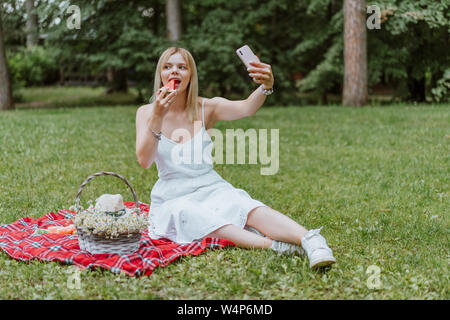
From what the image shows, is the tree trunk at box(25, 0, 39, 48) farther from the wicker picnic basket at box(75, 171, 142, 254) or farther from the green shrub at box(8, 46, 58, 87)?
the wicker picnic basket at box(75, 171, 142, 254)

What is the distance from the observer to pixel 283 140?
8.90m

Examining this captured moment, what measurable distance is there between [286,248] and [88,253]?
137 cm

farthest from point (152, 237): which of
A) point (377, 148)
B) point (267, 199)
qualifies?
point (377, 148)

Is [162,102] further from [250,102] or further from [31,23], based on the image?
[31,23]

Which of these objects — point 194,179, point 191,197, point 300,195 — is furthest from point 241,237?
point 300,195

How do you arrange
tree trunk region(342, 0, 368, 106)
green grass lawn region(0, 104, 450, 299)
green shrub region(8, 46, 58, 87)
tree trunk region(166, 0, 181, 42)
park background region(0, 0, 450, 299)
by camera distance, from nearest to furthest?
1. green grass lawn region(0, 104, 450, 299)
2. park background region(0, 0, 450, 299)
3. tree trunk region(342, 0, 368, 106)
4. tree trunk region(166, 0, 181, 42)
5. green shrub region(8, 46, 58, 87)

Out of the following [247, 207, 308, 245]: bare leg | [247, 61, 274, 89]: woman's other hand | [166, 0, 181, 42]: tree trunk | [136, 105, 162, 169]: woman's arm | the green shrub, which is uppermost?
[166, 0, 181, 42]: tree trunk

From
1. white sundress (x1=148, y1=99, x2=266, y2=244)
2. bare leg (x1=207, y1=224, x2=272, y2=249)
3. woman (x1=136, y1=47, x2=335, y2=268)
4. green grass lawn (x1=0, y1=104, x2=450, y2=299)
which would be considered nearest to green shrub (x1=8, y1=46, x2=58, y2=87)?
green grass lawn (x1=0, y1=104, x2=450, y2=299)

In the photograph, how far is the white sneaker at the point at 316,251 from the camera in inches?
128

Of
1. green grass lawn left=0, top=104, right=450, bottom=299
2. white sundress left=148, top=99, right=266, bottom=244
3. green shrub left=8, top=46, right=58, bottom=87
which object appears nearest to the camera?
green grass lawn left=0, top=104, right=450, bottom=299

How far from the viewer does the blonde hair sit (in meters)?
4.06

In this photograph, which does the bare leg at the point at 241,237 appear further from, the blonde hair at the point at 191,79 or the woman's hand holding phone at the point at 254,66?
the woman's hand holding phone at the point at 254,66

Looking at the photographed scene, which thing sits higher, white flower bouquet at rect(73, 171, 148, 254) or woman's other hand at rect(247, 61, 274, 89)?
woman's other hand at rect(247, 61, 274, 89)

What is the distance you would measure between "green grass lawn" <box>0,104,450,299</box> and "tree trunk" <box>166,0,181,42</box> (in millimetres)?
4478
